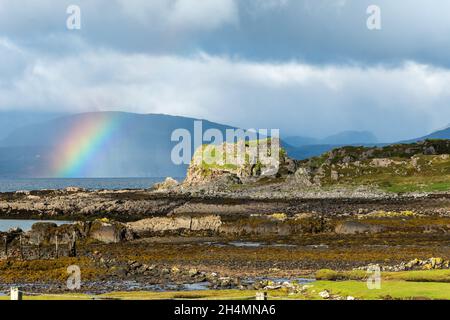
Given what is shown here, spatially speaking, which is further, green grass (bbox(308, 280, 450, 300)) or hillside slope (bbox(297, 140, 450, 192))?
hillside slope (bbox(297, 140, 450, 192))

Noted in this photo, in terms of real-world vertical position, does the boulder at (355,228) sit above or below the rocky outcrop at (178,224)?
below

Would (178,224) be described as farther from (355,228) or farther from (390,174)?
(390,174)

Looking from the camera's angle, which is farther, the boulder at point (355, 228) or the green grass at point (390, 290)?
the boulder at point (355, 228)

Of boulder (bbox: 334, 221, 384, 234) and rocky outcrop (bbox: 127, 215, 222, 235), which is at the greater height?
rocky outcrop (bbox: 127, 215, 222, 235)

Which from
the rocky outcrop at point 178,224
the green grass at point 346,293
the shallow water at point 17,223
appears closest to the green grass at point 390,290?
the green grass at point 346,293

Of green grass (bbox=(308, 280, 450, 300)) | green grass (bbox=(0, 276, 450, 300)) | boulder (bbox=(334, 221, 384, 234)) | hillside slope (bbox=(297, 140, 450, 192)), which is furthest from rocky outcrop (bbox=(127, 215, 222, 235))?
hillside slope (bbox=(297, 140, 450, 192))

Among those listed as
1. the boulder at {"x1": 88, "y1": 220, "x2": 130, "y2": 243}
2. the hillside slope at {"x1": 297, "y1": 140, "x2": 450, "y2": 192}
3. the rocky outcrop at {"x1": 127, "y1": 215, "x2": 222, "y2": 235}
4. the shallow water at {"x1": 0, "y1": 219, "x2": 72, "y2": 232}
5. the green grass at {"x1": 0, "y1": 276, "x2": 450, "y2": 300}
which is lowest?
the green grass at {"x1": 0, "y1": 276, "x2": 450, "y2": 300}

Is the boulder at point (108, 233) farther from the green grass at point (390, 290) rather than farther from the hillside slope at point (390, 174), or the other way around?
the hillside slope at point (390, 174)

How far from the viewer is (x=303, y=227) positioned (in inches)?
3211

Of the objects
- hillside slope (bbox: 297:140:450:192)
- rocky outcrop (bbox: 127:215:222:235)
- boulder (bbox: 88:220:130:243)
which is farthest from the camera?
hillside slope (bbox: 297:140:450:192)

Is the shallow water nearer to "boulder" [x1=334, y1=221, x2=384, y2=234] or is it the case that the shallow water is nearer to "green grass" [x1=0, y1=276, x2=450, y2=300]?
"boulder" [x1=334, y1=221, x2=384, y2=234]

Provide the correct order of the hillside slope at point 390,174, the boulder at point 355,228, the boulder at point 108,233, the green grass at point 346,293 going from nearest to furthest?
1. the green grass at point 346,293
2. the boulder at point 108,233
3. the boulder at point 355,228
4. the hillside slope at point 390,174
